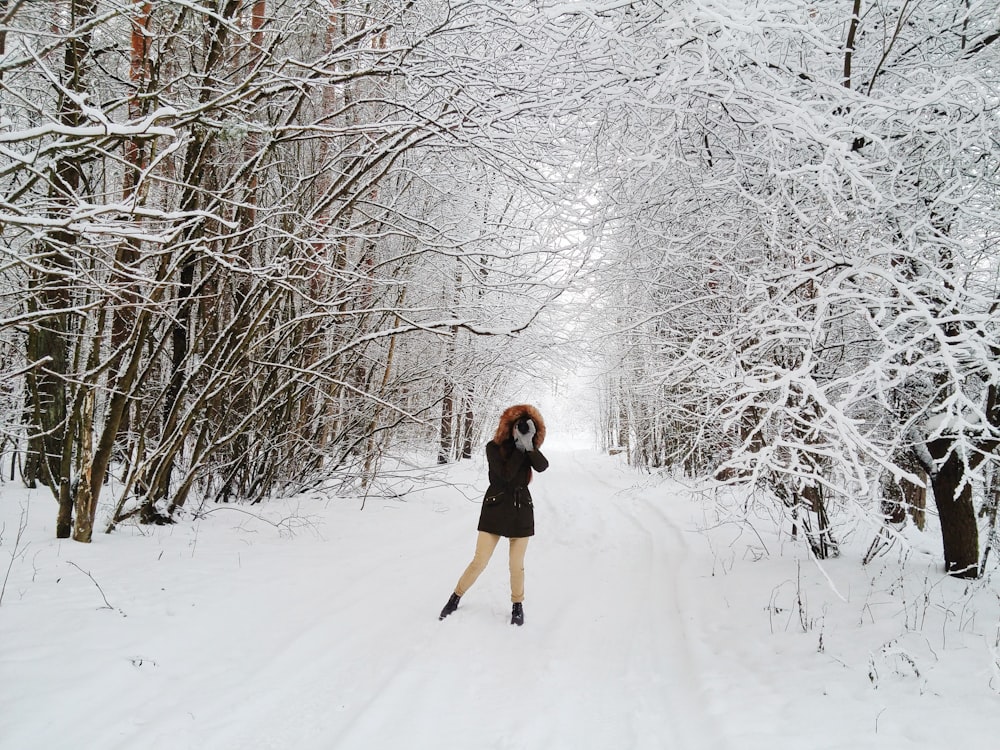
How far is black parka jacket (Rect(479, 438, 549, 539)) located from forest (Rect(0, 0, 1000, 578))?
44.5 inches

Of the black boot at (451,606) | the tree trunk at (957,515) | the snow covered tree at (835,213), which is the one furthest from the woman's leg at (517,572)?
the tree trunk at (957,515)

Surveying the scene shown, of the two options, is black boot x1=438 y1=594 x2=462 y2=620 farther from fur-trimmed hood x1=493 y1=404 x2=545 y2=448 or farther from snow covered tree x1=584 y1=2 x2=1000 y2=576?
snow covered tree x1=584 y1=2 x2=1000 y2=576

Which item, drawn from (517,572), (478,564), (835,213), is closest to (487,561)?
(478,564)

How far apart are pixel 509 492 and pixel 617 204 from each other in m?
2.88

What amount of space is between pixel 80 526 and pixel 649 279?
20.3 ft

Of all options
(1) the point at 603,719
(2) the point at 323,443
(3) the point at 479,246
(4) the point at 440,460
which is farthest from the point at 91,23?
(4) the point at 440,460

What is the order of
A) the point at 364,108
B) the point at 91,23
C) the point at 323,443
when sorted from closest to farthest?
the point at 91,23 < the point at 364,108 < the point at 323,443

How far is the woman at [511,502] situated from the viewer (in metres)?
4.63

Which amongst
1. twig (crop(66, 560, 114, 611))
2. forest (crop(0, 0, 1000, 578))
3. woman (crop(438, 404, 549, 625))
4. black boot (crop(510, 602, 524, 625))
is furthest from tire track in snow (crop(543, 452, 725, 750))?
twig (crop(66, 560, 114, 611))

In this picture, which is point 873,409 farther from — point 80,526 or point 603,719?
point 80,526

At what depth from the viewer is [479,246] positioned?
6.38m

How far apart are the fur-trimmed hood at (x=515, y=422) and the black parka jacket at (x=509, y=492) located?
55 mm

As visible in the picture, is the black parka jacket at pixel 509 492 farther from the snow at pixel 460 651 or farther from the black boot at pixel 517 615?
the snow at pixel 460 651

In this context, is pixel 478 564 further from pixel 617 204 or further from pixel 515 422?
pixel 617 204
